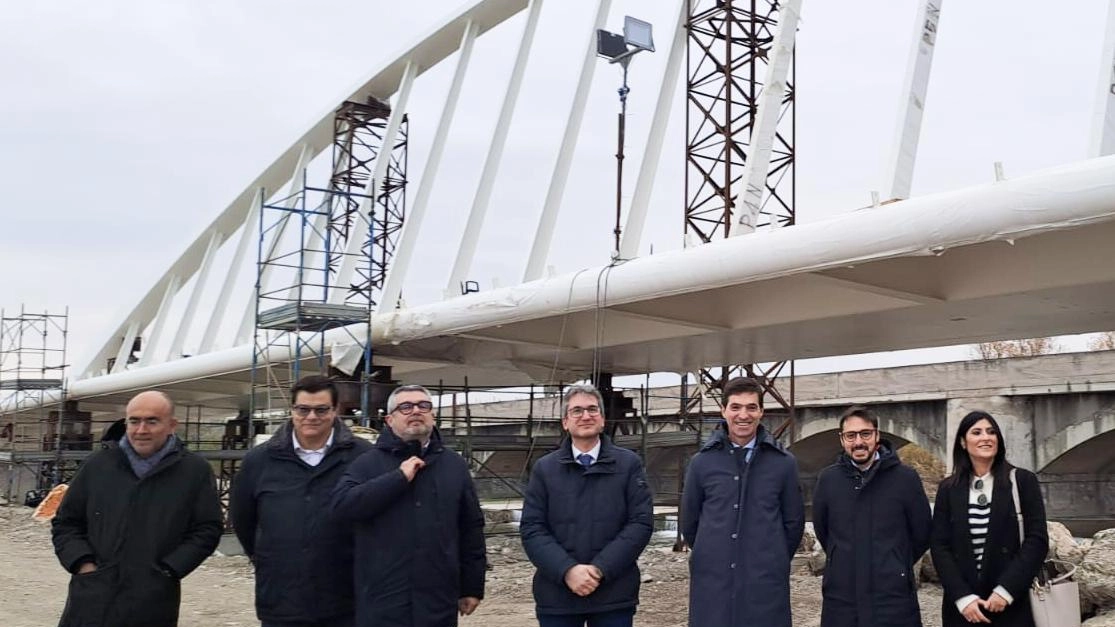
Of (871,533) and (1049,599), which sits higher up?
Answer: (871,533)

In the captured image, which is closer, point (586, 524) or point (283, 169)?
point (586, 524)

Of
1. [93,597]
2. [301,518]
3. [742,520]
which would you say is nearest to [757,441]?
[742,520]

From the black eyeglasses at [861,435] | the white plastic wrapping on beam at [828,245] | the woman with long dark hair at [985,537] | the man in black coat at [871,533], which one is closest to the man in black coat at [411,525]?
the man in black coat at [871,533]

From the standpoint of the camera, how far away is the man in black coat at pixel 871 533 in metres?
4.64

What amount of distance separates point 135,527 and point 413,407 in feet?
4.28

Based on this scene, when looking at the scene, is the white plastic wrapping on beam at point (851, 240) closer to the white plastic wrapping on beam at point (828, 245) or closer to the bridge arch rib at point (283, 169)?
the white plastic wrapping on beam at point (828, 245)

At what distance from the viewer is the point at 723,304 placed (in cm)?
1124

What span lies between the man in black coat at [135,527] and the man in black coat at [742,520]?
2.21 meters

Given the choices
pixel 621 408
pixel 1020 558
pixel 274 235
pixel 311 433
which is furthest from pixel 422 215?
pixel 1020 558

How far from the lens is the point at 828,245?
25.5ft

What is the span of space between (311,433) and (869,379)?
25.2 metres

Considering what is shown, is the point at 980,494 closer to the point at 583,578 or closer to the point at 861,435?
the point at 861,435

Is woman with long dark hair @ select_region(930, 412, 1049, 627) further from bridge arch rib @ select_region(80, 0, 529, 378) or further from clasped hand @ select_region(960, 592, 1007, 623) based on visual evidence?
bridge arch rib @ select_region(80, 0, 529, 378)

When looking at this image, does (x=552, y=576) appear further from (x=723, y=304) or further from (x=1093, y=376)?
(x=1093, y=376)
